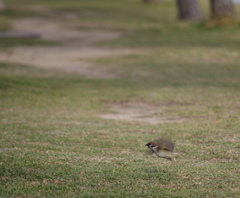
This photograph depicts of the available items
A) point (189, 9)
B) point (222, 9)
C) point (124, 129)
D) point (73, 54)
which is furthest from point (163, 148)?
point (189, 9)

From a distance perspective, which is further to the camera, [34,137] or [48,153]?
[34,137]

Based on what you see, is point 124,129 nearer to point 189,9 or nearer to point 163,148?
point 163,148

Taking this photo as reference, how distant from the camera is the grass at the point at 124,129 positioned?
6566 millimetres

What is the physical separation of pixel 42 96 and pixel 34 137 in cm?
409

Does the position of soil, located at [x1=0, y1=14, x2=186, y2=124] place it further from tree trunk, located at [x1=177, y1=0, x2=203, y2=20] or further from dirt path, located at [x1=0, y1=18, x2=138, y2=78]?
tree trunk, located at [x1=177, y1=0, x2=203, y2=20]

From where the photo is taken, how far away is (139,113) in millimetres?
11883

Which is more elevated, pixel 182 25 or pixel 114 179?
pixel 114 179

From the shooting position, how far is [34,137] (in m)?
9.20

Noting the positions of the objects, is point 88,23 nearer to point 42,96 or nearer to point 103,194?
point 42,96

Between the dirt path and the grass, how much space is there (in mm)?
728

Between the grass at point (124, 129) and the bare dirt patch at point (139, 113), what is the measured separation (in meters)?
0.18

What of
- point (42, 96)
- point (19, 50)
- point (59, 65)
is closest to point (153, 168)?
point (42, 96)

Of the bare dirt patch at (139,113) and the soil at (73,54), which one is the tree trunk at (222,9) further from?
the bare dirt patch at (139,113)

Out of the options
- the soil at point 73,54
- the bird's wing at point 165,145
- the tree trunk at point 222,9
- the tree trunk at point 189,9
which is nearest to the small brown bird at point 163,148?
the bird's wing at point 165,145
